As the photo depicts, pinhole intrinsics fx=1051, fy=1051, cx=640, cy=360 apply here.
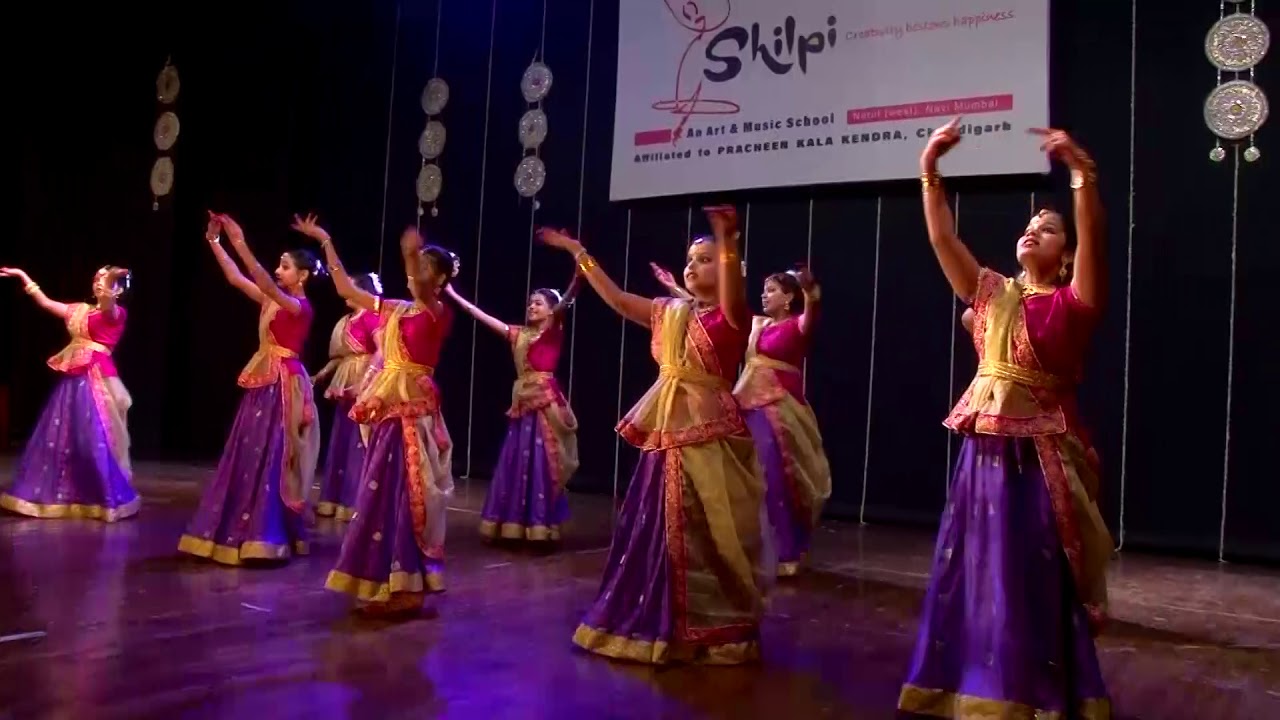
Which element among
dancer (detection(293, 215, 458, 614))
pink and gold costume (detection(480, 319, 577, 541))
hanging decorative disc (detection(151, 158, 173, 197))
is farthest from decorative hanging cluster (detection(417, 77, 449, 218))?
dancer (detection(293, 215, 458, 614))

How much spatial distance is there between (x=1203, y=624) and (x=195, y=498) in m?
5.18

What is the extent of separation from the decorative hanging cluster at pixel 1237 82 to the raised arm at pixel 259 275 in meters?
4.67

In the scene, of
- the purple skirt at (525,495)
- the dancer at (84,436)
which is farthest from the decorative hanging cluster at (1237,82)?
the dancer at (84,436)

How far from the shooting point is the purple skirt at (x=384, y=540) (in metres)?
3.32

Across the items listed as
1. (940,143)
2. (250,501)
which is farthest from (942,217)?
(250,501)

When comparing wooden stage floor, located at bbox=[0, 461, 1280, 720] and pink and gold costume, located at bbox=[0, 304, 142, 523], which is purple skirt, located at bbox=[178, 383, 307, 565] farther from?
pink and gold costume, located at bbox=[0, 304, 142, 523]

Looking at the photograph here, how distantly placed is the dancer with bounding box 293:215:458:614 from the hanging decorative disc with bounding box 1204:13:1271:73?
4.41 m

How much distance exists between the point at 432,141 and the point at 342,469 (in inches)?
133

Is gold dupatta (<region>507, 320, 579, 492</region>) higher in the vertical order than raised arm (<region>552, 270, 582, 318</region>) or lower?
lower

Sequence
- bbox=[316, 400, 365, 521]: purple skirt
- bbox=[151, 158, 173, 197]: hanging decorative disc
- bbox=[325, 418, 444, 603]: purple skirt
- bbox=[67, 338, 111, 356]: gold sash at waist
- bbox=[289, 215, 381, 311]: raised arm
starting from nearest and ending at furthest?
bbox=[325, 418, 444, 603]: purple skirt < bbox=[289, 215, 381, 311]: raised arm < bbox=[67, 338, 111, 356]: gold sash at waist < bbox=[316, 400, 365, 521]: purple skirt < bbox=[151, 158, 173, 197]: hanging decorative disc

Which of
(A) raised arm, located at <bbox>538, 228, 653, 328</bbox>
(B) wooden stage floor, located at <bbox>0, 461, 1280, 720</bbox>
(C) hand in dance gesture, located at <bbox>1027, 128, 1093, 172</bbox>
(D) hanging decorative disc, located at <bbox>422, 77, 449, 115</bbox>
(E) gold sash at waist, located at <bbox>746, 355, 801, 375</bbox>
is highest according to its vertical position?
(D) hanging decorative disc, located at <bbox>422, 77, 449, 115</bbox>

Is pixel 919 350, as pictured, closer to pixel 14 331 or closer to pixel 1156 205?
pixel 1156 205

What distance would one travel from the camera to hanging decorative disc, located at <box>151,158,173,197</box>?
28.4 feet

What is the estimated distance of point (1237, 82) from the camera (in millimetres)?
5488
